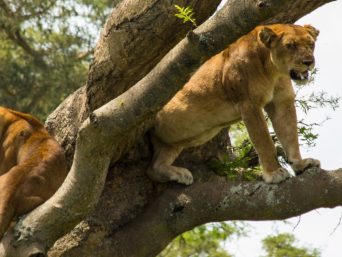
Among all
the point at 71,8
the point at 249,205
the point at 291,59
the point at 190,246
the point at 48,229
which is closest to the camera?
the point at 48,229

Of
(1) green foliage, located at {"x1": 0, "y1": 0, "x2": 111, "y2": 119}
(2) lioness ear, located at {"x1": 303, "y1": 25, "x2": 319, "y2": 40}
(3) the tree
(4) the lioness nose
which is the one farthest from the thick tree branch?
(1) green foliage, located at {"x1": 0, "y1": 0, "x2": 111, "y2": 119}

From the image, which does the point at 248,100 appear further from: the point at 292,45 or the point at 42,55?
the point at 42,55

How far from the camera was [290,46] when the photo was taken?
7.25 meters

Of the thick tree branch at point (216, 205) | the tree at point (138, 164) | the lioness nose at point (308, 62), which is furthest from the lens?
the lioness nose at point (308, 62)

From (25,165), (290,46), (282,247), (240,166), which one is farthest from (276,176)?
(282,247)

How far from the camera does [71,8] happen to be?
16578mm

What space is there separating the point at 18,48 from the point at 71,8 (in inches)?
80.4

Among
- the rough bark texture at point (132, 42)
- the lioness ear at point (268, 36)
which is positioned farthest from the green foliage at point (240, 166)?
the rough bark texture at point (132, 42)

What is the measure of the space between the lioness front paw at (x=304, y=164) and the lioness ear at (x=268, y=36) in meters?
1.05

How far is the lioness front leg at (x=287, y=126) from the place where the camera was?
728 centimetres

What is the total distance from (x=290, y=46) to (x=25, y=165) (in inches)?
96.8

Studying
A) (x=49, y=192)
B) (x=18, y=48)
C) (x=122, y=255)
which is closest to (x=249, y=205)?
(x=122, y=255)

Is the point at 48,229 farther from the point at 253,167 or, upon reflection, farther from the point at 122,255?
the point at 253,167

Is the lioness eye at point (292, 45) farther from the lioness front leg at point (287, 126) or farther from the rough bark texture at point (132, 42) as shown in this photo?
the rough bark texture at point (132, 42)
